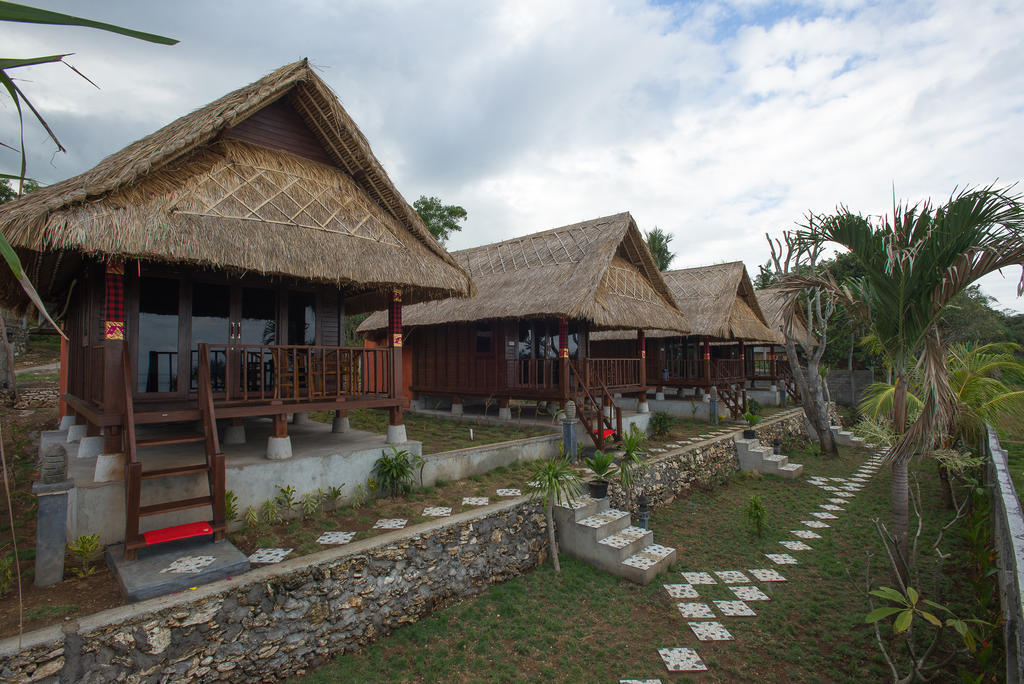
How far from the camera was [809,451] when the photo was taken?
15.4m

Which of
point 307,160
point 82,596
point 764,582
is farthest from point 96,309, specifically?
point 764,582

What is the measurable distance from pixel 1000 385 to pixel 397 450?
853cm

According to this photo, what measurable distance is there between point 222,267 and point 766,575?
8.35 meters

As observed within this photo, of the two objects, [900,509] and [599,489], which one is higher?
[900,509]

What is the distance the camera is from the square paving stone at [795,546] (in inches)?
324

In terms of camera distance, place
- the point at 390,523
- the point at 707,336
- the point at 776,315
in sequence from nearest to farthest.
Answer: the point at 390,523 < the point at 707,336 < the point at 776,315

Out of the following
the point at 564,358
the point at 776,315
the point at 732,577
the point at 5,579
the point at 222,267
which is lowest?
the point at 732,577

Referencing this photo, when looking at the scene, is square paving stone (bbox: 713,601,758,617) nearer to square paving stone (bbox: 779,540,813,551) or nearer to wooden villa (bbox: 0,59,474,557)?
square paving stone (bbox: 779,540,813,551)

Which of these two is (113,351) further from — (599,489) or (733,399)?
(733,399)

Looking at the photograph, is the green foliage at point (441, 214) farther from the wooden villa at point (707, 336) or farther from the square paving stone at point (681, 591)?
the square paving stone at point (681, 591)

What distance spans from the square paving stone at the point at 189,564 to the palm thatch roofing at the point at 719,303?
13.2 m

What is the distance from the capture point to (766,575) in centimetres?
733

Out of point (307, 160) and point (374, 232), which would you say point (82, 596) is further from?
point (307, 160)

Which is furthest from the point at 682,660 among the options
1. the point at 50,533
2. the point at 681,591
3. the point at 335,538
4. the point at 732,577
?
the point at 50,533
